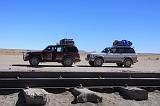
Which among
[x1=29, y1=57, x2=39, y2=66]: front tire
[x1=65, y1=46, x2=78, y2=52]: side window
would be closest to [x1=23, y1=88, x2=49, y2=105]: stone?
[x1=29, y1=57, x2=39, y2=66]: front tire

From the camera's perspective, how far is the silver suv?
36594mm

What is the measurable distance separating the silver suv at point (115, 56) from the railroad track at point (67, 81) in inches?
891

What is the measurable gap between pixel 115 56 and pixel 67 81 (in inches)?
1027

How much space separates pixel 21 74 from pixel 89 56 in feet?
81.3

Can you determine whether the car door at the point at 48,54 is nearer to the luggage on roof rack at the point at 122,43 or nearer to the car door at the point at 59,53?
the car door at the point at 59,53

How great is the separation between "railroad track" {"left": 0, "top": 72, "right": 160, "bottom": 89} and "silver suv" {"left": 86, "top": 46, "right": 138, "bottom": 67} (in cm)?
2263

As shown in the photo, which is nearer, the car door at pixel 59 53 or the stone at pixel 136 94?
the stone at pixel 136 94

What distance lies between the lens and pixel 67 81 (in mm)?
11750

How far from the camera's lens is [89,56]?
122 ft

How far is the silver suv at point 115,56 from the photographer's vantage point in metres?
36.6

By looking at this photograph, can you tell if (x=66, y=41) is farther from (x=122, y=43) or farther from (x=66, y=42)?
(x=122, y=43)

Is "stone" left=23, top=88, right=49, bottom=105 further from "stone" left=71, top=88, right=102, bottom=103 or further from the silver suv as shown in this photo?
the silver suv

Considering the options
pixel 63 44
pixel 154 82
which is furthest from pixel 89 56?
pixel 154 82

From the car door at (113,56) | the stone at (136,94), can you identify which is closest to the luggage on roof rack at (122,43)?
the car door at (113,56)
